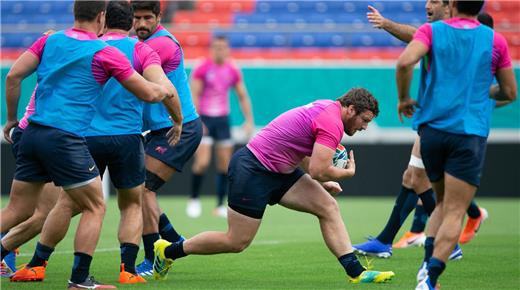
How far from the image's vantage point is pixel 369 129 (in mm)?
19844

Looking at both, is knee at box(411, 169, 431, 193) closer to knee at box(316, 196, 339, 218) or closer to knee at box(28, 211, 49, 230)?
knee at box(316, 196, 339, 218)

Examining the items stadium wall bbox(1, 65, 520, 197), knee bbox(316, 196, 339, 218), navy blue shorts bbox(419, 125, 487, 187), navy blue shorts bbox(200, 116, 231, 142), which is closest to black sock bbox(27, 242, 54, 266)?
knee bbox(316, 196, 339, 218)

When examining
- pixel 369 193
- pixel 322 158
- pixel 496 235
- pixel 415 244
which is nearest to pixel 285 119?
pixel 322 158

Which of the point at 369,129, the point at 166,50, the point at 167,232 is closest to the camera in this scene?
the point at 166,50

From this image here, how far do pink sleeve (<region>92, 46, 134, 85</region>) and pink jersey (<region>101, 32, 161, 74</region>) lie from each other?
0.60 m

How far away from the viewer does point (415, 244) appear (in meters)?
11.2

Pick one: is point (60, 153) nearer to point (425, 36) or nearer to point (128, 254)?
point (128, 254)

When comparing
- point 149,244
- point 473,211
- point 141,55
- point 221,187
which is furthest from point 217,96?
point 141,55

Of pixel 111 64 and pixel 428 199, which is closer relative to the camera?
pixel 111 64

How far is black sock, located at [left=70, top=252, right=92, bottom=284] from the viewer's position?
23.8ft

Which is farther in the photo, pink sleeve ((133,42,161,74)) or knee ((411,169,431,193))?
knee ((411,169,431,193))

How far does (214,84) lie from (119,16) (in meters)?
8.79

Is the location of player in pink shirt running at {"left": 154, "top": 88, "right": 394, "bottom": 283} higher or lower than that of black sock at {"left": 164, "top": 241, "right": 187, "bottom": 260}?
higher

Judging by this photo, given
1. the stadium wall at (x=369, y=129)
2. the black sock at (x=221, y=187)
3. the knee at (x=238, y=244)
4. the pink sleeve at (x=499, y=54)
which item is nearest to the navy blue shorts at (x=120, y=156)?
the knee at (x=238, y=244)
